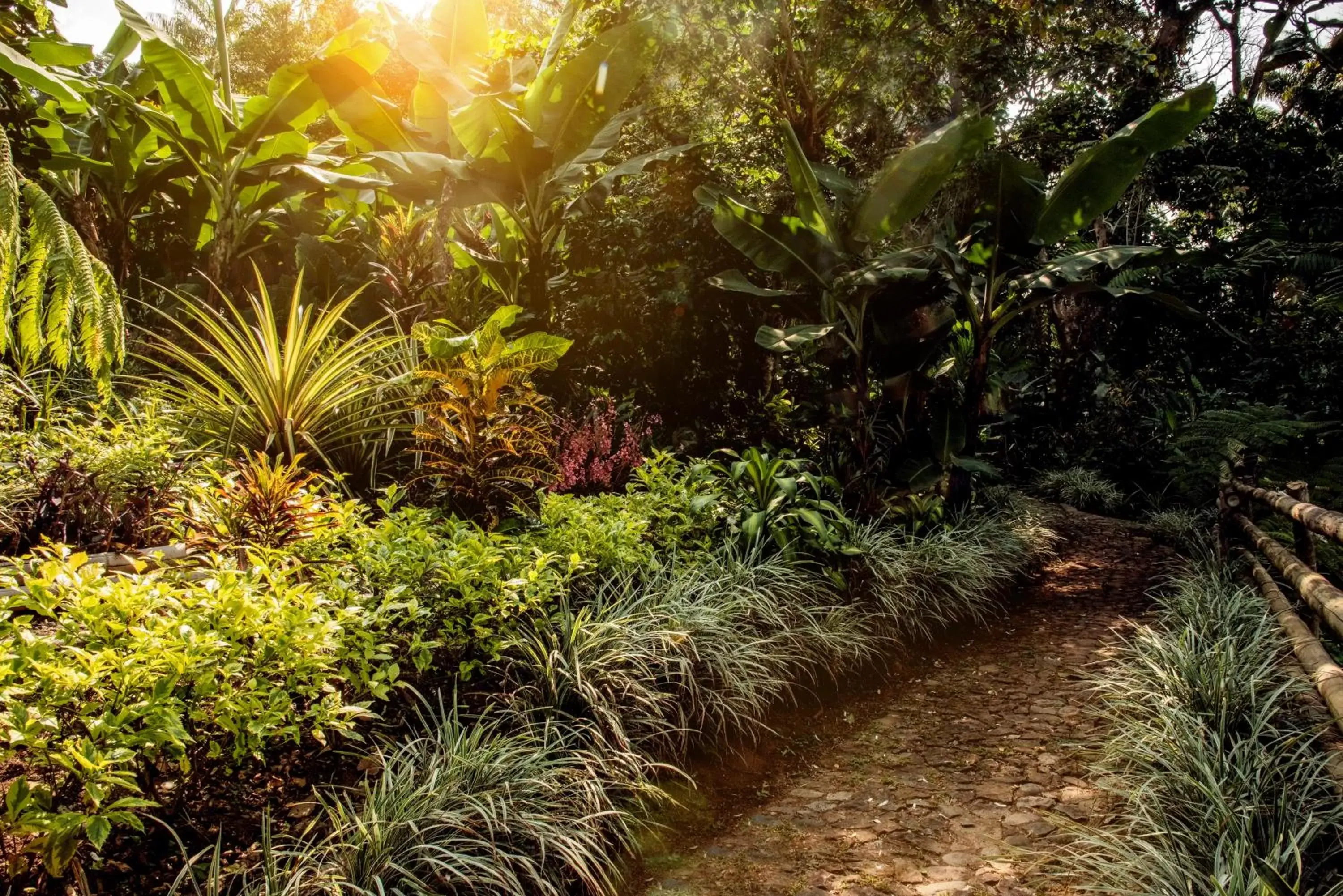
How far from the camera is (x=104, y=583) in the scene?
2.15m

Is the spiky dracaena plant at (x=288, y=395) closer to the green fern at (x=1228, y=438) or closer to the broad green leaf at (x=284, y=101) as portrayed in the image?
the broad green leaf at (x=284, y=101)

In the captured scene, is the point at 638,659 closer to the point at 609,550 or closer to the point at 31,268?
the point at 609,550

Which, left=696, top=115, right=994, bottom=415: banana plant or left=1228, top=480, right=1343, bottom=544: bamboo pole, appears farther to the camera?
left=696, top=115, right=994, bottom=415: banana plant

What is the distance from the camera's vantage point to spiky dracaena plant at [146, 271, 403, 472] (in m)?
4.35

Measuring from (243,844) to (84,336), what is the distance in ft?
4.93

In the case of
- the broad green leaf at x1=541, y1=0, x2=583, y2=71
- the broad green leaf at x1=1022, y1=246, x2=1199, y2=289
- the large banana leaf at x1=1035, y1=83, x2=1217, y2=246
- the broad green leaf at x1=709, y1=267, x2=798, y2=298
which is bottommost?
the broad green leaf at x1=1022, y1=246, x2=1199, y2=289

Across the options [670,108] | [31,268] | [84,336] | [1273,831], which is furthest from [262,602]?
[670,108]

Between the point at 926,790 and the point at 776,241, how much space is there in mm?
4074

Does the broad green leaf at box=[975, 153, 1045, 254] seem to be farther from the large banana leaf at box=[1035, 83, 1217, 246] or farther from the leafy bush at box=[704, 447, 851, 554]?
the leafy bush at box=[704, 447, 851, 554]

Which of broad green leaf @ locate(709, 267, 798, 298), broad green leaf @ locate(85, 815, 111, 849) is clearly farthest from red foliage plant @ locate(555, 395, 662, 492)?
broad green leaf @ locate(85, 815, 111, 849)

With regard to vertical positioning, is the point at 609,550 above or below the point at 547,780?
above

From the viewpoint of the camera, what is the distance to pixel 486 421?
3814 mm

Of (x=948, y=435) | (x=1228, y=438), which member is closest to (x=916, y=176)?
(x=948, y=435)

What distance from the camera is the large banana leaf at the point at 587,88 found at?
6.34 metres
